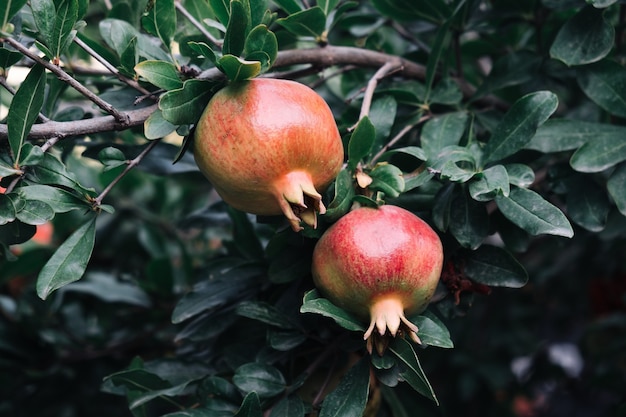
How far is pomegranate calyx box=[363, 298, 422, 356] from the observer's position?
0.71 metres

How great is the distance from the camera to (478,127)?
3.67 ft

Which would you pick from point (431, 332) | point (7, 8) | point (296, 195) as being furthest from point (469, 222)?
point (7, 8)

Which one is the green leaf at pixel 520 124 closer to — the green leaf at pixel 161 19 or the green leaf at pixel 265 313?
the green leaf at pixel 265 313

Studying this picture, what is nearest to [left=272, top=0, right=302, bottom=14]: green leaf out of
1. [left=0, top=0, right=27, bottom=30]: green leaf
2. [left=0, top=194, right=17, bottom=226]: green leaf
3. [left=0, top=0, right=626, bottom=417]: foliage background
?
[left=0, top=0, right=626, bottom=417]: foliage background

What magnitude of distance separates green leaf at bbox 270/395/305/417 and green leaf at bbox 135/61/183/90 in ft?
1.43

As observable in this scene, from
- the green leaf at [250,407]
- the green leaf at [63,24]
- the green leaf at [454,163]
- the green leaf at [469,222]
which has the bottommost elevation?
the green leaf at [250,407]

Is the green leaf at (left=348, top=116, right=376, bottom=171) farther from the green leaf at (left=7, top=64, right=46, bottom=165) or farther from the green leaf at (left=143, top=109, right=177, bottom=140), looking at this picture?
the green leaf at (left=7, top=64, right=46, bottom=165)

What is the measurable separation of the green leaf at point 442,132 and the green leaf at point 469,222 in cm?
10

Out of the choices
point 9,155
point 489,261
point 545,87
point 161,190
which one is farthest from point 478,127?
point 161,190

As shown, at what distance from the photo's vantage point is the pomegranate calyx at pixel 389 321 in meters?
0.71

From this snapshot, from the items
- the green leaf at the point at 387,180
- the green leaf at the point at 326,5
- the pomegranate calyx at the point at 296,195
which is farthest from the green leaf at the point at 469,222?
the green leaf at the point at 326,5

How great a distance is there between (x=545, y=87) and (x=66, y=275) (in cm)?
86

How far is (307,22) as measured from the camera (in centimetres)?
92

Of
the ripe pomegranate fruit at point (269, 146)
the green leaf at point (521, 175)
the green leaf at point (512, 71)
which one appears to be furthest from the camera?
the green leaf at point (512, 71)
